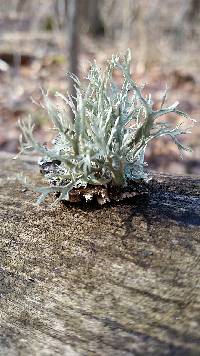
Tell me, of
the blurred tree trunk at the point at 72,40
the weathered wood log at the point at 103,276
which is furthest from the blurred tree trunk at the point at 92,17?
the weathered wood log at the point at 103,276

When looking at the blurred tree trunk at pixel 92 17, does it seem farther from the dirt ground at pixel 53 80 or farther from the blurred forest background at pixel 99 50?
the dirt ground at pixel 53 80

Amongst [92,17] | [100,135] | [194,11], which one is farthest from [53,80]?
[100,135]

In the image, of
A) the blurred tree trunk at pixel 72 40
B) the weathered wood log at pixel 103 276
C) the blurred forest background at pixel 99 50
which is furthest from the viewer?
the blurred forest background at pixel 99 50

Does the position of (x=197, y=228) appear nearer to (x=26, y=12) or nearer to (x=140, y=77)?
(x=140, y=77)

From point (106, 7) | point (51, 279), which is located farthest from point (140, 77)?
point (51, 279)

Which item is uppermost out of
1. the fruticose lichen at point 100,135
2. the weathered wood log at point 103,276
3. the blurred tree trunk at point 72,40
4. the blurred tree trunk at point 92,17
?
the blurred tree trunk at point 92,17

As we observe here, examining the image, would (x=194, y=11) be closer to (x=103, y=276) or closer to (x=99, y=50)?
(x=99, y=50)

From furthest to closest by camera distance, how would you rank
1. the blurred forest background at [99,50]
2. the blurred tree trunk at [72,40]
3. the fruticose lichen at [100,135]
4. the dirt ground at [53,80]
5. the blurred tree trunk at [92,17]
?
the blurred tree trunk at [92,17], the blurred forest background at [99,50], the dirt ground at [53,80], the blurred tree trunk at [72,40], the fruticose lichen at [100,135]

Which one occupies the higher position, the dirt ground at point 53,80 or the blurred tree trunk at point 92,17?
the blurred tree trunk at point 92,17
